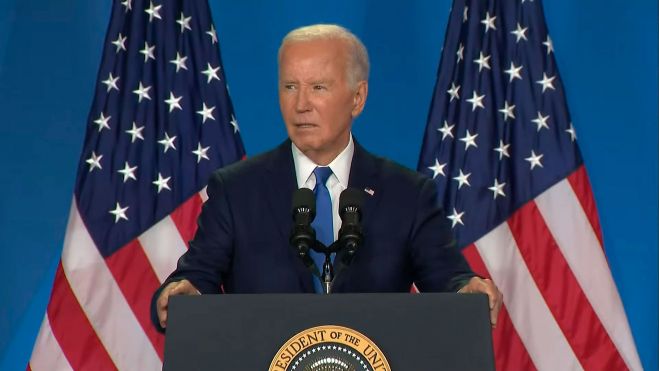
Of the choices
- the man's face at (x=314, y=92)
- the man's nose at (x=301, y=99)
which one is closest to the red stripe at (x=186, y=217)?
the man's face at (x=314, y=92)

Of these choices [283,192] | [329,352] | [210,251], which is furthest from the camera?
[283,192]

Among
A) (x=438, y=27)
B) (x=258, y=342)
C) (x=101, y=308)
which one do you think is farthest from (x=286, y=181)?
(x=438, y=27)

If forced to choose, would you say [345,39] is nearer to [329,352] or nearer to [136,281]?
[329,352]

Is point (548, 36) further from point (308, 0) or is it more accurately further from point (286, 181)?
point (286, 181)

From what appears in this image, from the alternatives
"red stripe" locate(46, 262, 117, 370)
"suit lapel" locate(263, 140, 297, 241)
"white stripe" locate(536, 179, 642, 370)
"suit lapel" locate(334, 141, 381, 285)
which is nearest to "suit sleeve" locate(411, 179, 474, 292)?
"suit lapel" locate(334, 141, 381, 285)

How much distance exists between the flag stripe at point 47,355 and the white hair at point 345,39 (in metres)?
1.73

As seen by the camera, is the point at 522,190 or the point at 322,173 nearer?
the point at 322,173

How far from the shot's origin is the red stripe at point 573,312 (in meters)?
3.60

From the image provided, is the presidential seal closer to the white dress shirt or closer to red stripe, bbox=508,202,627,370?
the white dress shirt

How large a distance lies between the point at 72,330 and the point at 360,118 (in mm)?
1533

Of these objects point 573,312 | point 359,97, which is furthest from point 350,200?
point 573,312

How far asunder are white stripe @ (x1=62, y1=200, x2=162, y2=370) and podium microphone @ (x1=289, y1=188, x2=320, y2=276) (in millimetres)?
1935

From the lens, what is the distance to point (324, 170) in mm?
2447

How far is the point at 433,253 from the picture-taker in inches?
91.8
